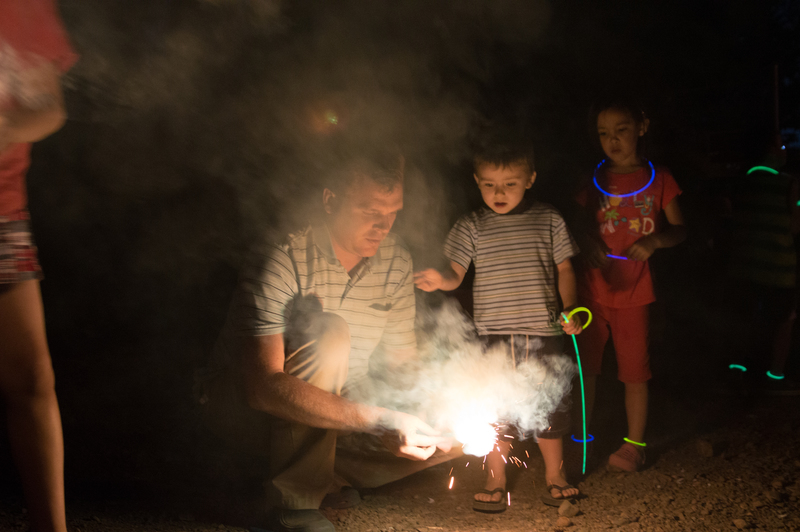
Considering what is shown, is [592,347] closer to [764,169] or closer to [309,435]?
[309,435]

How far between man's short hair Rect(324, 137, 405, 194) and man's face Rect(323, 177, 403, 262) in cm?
2

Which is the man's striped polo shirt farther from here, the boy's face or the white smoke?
the boy's face

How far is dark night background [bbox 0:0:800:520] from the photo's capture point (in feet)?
10.5

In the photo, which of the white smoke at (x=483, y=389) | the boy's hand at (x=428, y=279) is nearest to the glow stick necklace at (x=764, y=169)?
the white smoke at (x=483, y=389)

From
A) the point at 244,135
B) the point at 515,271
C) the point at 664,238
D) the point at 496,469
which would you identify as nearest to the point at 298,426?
the point at 496,469

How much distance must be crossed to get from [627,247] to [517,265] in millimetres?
618

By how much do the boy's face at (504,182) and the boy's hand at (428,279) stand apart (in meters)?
0.43

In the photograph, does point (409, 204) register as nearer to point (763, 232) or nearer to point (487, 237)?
point (487, 237)

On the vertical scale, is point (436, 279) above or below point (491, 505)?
above

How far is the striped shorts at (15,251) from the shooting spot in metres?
1.67

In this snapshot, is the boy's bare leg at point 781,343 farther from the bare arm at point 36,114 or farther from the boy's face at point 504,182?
the bare arm at point 36,114

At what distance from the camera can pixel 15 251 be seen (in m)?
1.70

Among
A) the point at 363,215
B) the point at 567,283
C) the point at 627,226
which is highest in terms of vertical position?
the point at 363,215

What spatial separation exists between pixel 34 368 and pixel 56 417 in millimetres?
179
